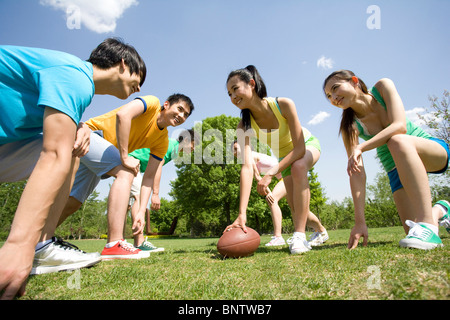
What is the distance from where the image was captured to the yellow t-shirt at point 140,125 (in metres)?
4.59

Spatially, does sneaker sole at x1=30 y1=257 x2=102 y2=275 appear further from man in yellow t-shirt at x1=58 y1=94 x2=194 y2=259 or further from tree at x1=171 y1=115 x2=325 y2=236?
tree at x1=171 y1=115 x2=325 y2=236

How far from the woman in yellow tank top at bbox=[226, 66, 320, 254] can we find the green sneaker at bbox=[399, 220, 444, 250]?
50.7 inches

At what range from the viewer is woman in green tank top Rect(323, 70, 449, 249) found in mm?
2988

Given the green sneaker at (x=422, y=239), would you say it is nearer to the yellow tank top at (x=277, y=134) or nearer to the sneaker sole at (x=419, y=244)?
the sneaker sole at (x=419, y=244)

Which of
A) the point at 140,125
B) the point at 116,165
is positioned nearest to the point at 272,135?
the point at 140,125

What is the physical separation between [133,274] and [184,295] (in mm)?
1040

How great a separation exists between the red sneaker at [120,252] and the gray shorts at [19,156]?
5.50 feet

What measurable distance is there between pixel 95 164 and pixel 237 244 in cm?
240

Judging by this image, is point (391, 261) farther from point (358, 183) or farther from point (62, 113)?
point (62, 113)

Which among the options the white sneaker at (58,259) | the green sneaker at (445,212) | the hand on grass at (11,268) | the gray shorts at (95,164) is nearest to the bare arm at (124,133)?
the gray shorts at (95,164)

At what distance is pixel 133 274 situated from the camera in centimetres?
260

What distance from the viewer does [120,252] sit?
3803mm
